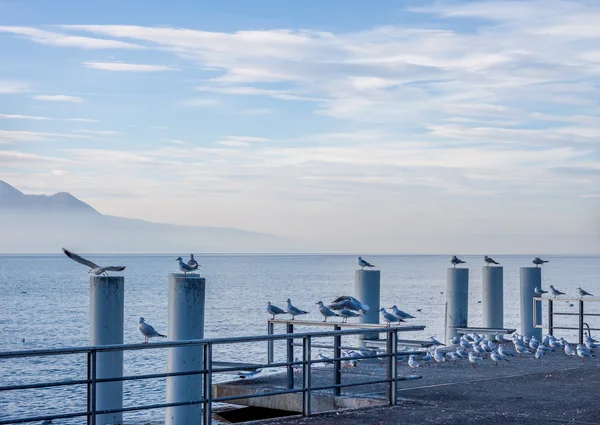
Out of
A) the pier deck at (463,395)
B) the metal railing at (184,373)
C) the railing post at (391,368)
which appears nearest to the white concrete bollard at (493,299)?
the pier deck at (463,395)

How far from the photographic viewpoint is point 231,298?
94500mm

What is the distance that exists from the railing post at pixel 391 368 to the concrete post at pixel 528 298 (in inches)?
565

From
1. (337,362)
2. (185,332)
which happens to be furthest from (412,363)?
(185,332)

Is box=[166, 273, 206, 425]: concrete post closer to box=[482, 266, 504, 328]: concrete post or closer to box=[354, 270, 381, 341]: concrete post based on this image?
box=[354, 270, 381, 341]: concrete post

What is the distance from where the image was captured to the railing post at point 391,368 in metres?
13.2

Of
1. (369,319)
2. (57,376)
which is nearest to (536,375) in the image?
(369,319)

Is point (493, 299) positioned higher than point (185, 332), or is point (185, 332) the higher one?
point (185, 332)

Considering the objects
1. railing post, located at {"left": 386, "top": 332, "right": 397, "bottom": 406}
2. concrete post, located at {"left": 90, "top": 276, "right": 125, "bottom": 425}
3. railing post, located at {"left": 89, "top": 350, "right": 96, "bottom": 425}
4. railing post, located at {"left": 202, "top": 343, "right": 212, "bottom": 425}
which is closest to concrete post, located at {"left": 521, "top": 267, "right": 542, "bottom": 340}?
railing post, located at {"left": 386, "top": 332, "right": 397, "bottom": 406}

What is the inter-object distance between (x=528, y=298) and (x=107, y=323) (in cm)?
1690

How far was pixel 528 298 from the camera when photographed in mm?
27062

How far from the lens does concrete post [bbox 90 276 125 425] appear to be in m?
12.5

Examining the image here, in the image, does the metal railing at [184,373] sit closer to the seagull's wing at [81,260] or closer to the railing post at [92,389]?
the railing post at [92,389]

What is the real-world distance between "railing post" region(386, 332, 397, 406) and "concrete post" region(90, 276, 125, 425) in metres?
3.45

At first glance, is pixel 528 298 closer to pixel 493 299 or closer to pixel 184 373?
pixel 493 299
